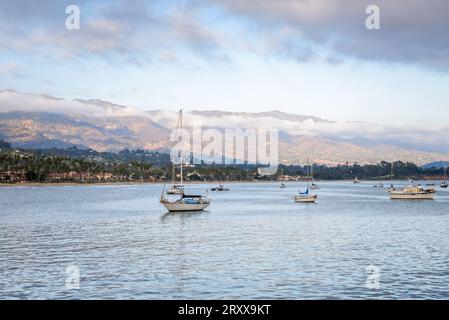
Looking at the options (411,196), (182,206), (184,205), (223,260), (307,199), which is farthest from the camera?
(411,196)

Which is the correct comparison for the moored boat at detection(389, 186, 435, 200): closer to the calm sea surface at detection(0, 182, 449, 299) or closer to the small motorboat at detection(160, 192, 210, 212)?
the small motorboat at detection(160, 192, 210, 212)

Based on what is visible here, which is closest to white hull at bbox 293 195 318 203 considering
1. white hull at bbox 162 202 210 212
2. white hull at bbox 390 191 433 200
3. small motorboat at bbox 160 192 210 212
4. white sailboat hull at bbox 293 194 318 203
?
white sailboat hull at bbox 293 194 318 203

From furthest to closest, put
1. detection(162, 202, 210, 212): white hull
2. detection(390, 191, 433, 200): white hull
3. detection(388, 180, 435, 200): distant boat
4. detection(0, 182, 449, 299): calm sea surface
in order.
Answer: detection(388, 180, 435, 200): distant boat < detection(390, 191, 433, 200): white hull < detection(162, 202, 210, 212): white hull < detection(0, 182, 449, 299): calm sea surface

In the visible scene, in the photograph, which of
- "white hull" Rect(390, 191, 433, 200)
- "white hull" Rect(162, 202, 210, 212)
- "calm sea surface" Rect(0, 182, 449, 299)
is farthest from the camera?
"white hull" Rect(390, 191, 433, 200)

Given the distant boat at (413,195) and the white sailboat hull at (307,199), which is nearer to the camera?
the white sailboat hull at (307,199)

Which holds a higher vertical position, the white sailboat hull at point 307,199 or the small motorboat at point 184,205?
the small motorboat at point 184,205

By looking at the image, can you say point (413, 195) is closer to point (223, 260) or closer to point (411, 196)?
point (411, 196)

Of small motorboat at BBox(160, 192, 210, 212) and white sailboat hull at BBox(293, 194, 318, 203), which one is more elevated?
small motorboat at BBox(160, 192, 210, 212)

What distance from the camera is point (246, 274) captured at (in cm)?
4059

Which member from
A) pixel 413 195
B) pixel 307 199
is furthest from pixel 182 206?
pixel 413 195

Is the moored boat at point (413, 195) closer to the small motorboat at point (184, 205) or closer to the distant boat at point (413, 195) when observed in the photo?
the distant boat at point (413, 195)

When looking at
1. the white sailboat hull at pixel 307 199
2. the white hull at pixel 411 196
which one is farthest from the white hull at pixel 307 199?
the white hull at pixel 411 196

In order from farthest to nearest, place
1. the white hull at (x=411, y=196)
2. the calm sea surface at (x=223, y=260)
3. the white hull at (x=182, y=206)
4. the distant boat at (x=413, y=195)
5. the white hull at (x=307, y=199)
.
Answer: the distant boat at (x=413, y=195) → the white hull at (x=411, y=196) → the white hull at (x=307, y=199) → the white hull at (x=182, y=206) → the calm sea surface at (x=223, y=260)

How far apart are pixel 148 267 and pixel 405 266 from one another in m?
21.2
